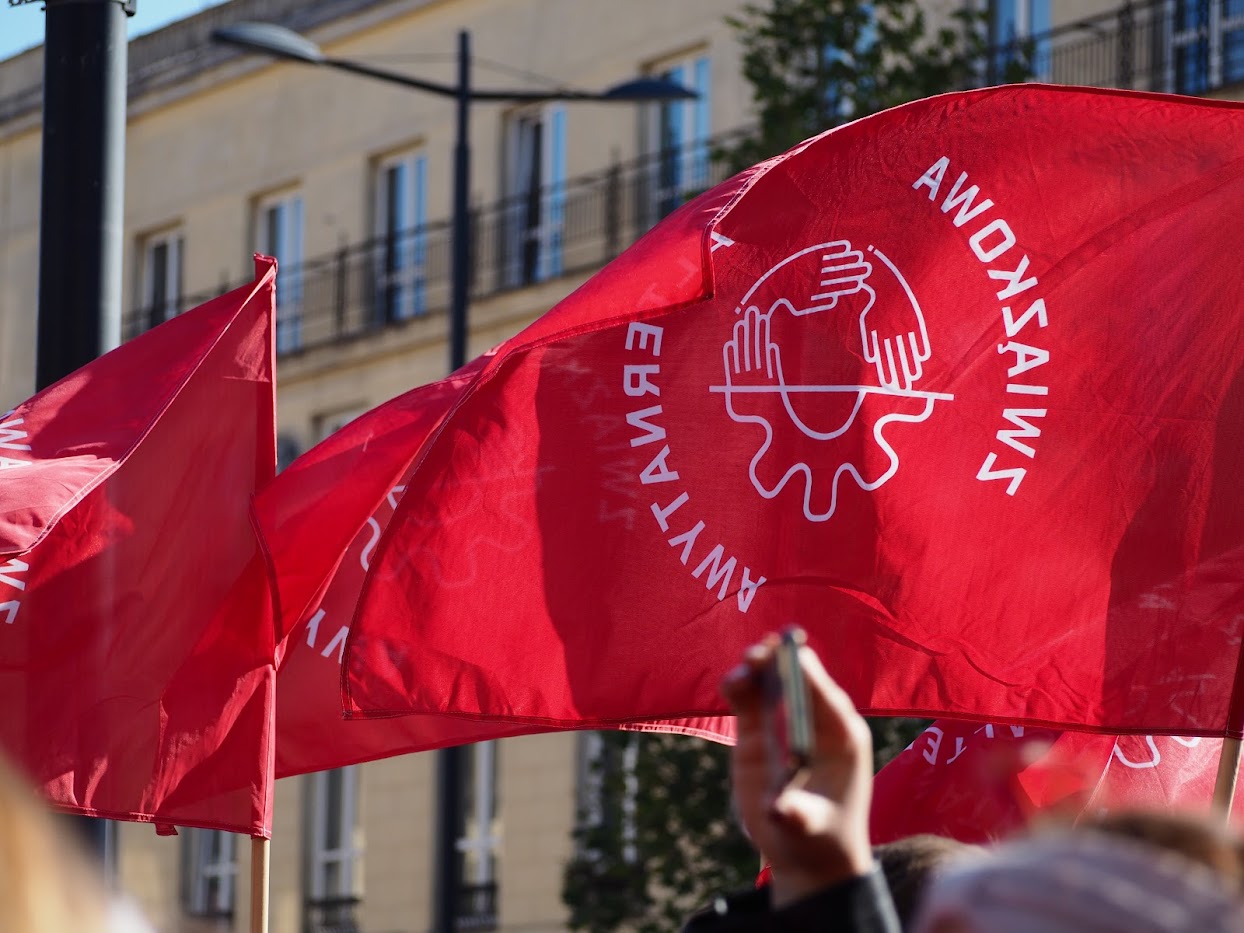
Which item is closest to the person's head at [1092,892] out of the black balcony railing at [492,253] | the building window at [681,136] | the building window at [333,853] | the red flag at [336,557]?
the red flag at [336,557]

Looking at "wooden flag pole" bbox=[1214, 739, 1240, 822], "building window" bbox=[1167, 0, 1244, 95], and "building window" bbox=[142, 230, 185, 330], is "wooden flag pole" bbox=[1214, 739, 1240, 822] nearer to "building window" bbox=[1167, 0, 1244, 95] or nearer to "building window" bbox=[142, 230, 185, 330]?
"building window" bbox=[1167, 0, 1244, 95]

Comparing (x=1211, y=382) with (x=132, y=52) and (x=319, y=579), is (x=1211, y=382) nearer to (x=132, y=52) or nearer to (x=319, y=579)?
(x=319, y=579)

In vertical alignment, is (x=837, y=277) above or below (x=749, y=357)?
above

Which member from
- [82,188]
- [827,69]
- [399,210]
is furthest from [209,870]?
[82,188]

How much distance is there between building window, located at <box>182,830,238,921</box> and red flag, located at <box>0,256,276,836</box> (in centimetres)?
2258

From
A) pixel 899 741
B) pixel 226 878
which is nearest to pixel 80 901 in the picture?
pixel 899 741

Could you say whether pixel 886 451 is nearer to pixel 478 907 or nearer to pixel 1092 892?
pixel 1092 892

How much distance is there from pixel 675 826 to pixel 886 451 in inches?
426

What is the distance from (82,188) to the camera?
24.0 feet

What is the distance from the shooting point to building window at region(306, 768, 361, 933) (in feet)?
97.2

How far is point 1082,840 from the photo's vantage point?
1.94 metres

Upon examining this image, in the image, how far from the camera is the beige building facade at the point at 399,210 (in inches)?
1081

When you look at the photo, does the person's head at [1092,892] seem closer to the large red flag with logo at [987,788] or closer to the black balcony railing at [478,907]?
the large red flag with logo at [987,788]

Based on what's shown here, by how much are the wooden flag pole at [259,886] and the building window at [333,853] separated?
23.4m
